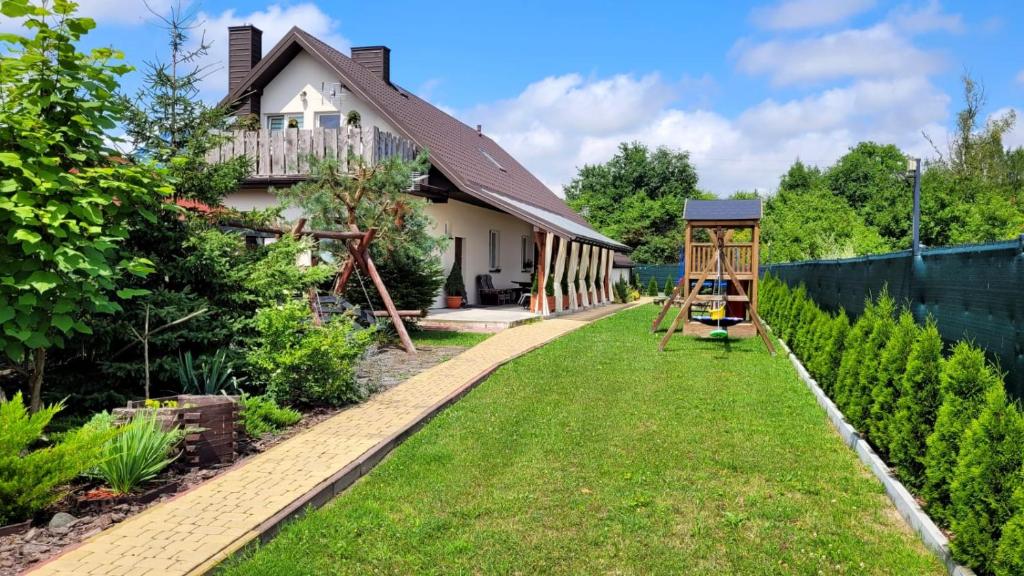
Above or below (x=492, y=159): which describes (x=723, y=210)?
below

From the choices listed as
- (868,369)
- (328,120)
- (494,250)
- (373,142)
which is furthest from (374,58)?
(868,369)

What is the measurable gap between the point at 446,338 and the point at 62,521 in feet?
34.7

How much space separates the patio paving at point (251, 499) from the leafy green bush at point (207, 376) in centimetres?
104

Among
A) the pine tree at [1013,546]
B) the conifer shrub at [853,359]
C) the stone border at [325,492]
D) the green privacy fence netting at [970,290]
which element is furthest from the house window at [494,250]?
the pine tree at [1013,546]

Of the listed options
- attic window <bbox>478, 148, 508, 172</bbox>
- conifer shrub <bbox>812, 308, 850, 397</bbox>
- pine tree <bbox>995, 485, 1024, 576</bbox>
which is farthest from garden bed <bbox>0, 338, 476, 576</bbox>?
attic window <bbox>478, 148, 508, 172</bbox>

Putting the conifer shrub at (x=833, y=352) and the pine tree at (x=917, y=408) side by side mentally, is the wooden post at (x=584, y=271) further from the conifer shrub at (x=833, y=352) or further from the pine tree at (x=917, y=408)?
the pine tree at (x=917, y=408)

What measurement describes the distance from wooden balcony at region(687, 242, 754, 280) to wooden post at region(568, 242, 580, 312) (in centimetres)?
497

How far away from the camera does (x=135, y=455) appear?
15.9ft

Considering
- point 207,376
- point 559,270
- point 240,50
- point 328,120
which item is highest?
point 240,50

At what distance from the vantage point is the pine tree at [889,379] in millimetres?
5594

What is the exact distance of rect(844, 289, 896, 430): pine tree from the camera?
6.18 meters

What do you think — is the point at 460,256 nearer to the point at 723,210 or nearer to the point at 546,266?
the point at 546,266

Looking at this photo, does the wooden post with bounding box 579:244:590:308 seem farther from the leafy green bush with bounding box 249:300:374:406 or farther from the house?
the leafy green bush with bounding box 249:300:374:406

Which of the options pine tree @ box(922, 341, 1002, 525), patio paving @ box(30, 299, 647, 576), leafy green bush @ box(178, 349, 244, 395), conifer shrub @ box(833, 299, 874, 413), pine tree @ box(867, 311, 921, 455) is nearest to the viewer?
patio paving @ box(30, 299, 647, 576)
